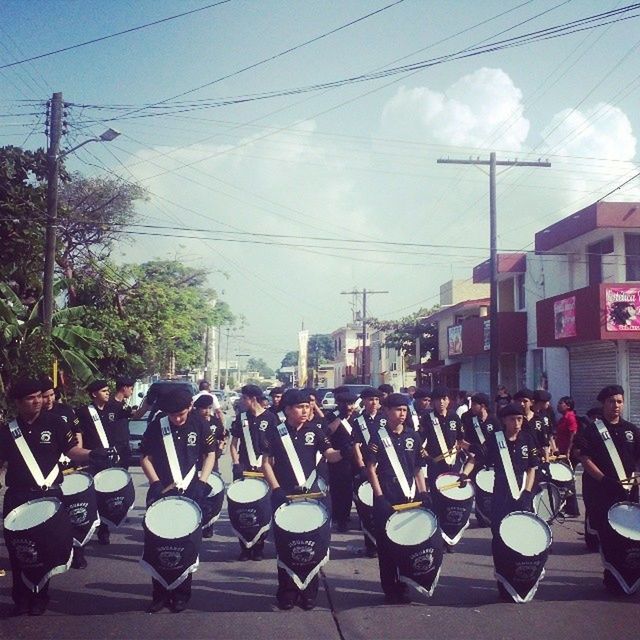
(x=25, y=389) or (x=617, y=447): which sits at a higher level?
(x=25, y=389)

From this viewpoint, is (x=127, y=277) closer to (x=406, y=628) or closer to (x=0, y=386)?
(x=0, y=386)

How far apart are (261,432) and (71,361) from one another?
10.7 m

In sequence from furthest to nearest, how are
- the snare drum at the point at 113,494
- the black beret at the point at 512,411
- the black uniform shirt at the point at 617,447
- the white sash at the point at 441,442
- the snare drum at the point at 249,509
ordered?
1. the white sash at the point at 441,442
2. the snare drum at the point at 113,494
3. the snare drum at the point at 249,509
4. the black beret at the point at 512,411
5. the black uniform shirt at the point at 617,447

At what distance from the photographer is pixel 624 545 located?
6734 millimetres

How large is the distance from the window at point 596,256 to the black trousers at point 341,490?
611 inches

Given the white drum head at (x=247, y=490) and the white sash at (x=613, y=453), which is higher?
the white sash at (x=613, y=453)

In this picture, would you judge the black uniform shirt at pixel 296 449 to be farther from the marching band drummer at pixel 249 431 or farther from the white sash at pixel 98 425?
the white sash at pixel 98 425

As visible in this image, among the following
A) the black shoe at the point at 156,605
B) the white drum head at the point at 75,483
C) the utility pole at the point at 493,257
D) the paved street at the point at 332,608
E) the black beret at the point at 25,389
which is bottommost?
the paved street at the point at 332,608

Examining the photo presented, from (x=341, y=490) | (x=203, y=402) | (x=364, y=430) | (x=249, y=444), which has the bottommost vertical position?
(x=341, y=490)

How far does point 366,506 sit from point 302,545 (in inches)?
88.4

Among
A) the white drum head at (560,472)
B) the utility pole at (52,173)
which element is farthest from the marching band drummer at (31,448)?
the utility pole at (52,173)

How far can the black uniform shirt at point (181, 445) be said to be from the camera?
7065mm

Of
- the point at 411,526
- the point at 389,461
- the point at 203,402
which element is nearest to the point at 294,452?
the point at 389,461

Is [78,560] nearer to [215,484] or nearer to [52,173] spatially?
[215,484]
